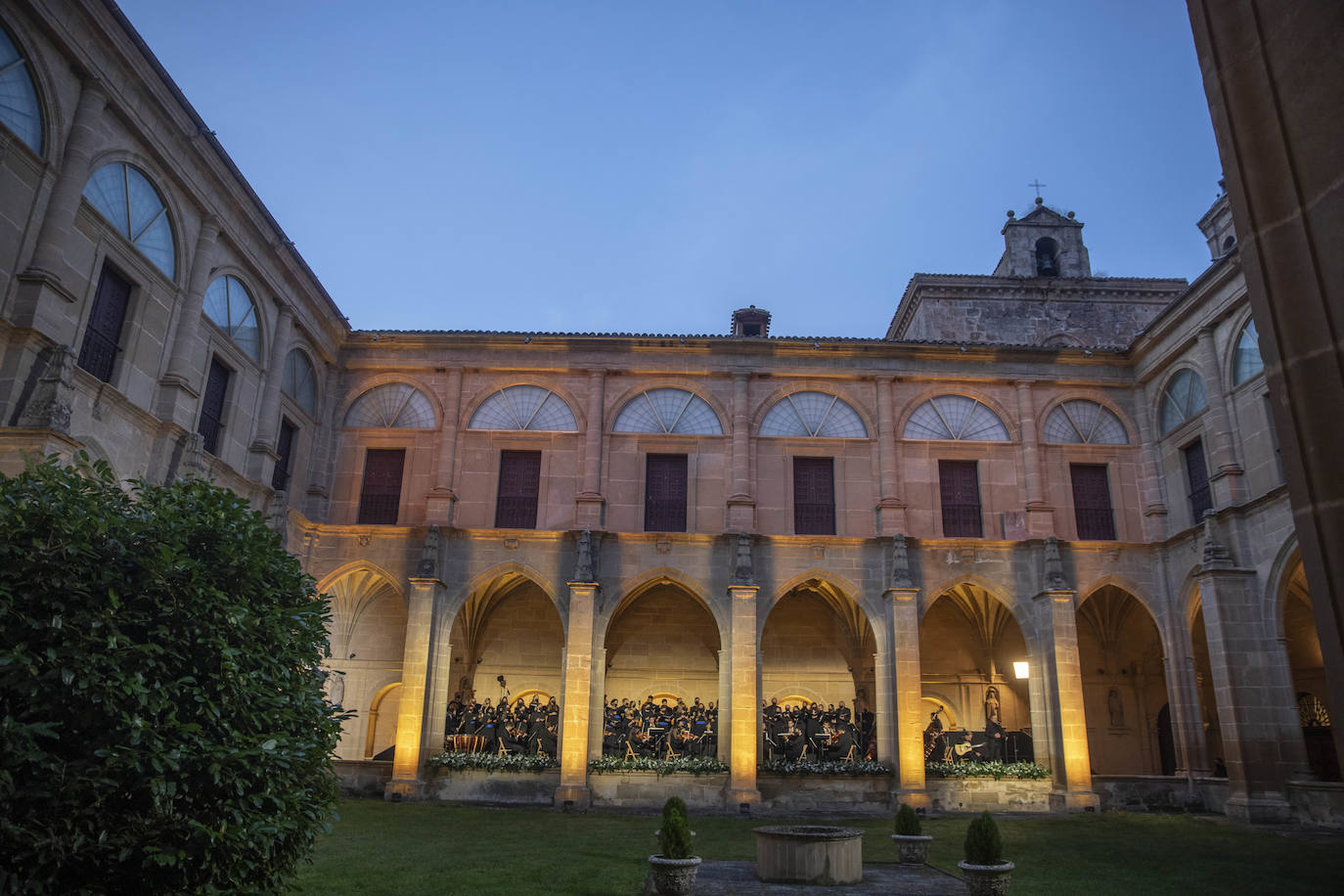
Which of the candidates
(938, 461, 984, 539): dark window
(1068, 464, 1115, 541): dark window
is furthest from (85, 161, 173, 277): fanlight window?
(1068, 464, 1115, 541): dark window

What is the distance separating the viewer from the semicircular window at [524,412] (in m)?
25.5

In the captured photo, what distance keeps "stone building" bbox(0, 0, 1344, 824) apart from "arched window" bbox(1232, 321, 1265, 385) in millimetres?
82

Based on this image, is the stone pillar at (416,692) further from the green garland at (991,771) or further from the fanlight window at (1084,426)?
the fanlight window at (1084,426)

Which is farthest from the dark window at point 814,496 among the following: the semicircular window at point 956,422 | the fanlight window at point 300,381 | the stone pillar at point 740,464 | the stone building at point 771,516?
the fanlight window at point 300,381

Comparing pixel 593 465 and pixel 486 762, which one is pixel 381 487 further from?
pixel 486 762

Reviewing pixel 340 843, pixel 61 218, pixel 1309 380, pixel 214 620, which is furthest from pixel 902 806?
pixel 61 218

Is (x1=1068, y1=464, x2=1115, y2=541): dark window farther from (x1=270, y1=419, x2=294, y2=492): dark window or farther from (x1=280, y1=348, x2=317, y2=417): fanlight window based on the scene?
(x1=270, y1=419, x2=294, y2=492): dark window

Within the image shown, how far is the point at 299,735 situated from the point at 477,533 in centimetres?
1623

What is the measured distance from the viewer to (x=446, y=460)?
24812mm

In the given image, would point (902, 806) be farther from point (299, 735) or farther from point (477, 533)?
point (477, 533)

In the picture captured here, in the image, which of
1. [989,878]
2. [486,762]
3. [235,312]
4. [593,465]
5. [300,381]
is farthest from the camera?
[593,465]

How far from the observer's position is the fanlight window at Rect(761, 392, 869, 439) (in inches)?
1013

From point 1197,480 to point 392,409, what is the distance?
831 inches

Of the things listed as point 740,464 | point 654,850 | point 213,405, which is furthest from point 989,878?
point 213,405
